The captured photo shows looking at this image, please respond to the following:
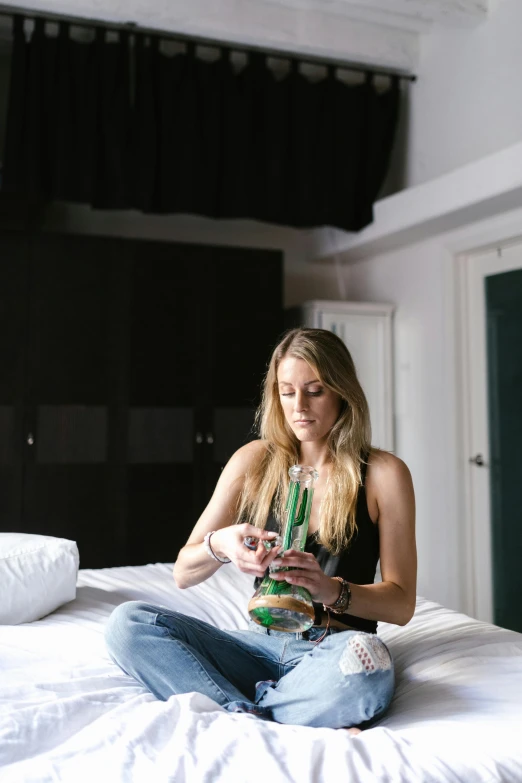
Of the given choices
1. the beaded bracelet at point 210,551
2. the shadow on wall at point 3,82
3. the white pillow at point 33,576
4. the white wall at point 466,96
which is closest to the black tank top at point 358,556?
the beaded bracelet at point 210,551

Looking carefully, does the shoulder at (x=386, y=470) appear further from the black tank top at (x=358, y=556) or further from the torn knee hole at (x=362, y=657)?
the torn knee hole at (x=362, y=657)

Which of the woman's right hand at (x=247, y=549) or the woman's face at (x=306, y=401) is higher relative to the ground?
the woman's face at (x=306, y=401)

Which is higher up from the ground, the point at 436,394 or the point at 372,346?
the point at 372,346

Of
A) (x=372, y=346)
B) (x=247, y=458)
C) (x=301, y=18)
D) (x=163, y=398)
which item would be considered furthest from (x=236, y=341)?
(x=247, y=458)

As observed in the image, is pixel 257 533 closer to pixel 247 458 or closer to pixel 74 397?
pixel 247 458

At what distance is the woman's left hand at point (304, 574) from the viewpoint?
4.42 feet

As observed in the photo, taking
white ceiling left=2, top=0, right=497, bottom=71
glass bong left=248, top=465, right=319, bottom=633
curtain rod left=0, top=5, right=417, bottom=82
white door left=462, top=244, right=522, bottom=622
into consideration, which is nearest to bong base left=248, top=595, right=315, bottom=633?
glass bong left=248, top=465, right=319, bottom=633

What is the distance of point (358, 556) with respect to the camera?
5.40 feet

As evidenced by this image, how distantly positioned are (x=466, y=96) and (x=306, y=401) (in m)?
2.67

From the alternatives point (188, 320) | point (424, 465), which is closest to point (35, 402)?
point (188, 320)

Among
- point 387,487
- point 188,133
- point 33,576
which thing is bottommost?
point 33,576

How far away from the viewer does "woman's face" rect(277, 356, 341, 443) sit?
170cm

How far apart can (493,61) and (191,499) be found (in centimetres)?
253

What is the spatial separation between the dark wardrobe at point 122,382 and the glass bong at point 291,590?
246cm
